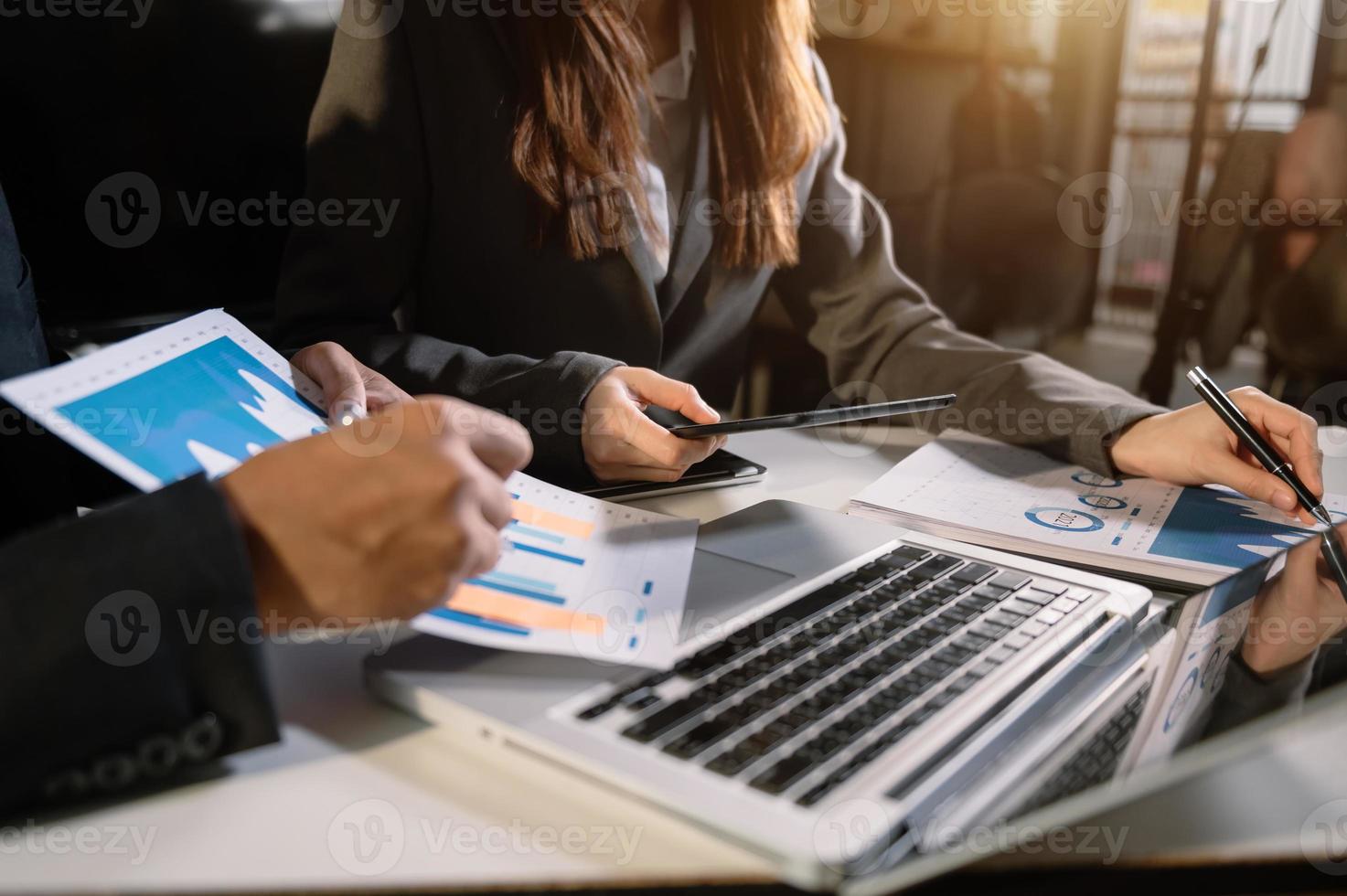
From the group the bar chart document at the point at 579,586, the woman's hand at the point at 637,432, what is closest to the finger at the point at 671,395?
the woman's hand at the point at 637,432

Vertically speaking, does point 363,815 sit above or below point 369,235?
below

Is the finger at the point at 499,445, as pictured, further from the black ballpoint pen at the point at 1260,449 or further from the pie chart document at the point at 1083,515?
the black ballpoint pen at the point at 1260,449

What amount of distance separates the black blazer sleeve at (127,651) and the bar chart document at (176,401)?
0.04 meters

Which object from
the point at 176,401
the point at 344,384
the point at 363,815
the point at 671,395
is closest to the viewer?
the point at 363,815

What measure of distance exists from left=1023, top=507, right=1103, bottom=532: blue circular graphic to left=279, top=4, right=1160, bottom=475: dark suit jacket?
0.12 metres

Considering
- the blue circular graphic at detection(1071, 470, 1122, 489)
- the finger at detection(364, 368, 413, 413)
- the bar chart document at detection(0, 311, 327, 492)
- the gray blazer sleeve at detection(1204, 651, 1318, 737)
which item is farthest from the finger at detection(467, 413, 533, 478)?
the blue circular graphic at detection(1071, 470, 1122, 489)

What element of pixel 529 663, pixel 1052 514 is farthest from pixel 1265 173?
pixel 529 663

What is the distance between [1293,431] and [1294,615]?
25 cm

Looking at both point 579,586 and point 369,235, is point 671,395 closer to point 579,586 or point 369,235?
point 579,586

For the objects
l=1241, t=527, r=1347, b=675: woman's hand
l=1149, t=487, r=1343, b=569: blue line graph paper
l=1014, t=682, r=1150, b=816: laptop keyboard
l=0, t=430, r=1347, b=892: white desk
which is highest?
l=1149, t=487, r=1343, b=569: blue line graph paper

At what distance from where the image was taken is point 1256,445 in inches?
28.8

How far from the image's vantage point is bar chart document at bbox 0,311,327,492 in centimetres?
44

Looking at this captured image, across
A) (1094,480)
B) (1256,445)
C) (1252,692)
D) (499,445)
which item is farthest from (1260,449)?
(499,445)

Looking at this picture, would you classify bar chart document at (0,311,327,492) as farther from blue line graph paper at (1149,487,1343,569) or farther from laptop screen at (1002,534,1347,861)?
blue line graph paper at (1149,487,1343,569)
